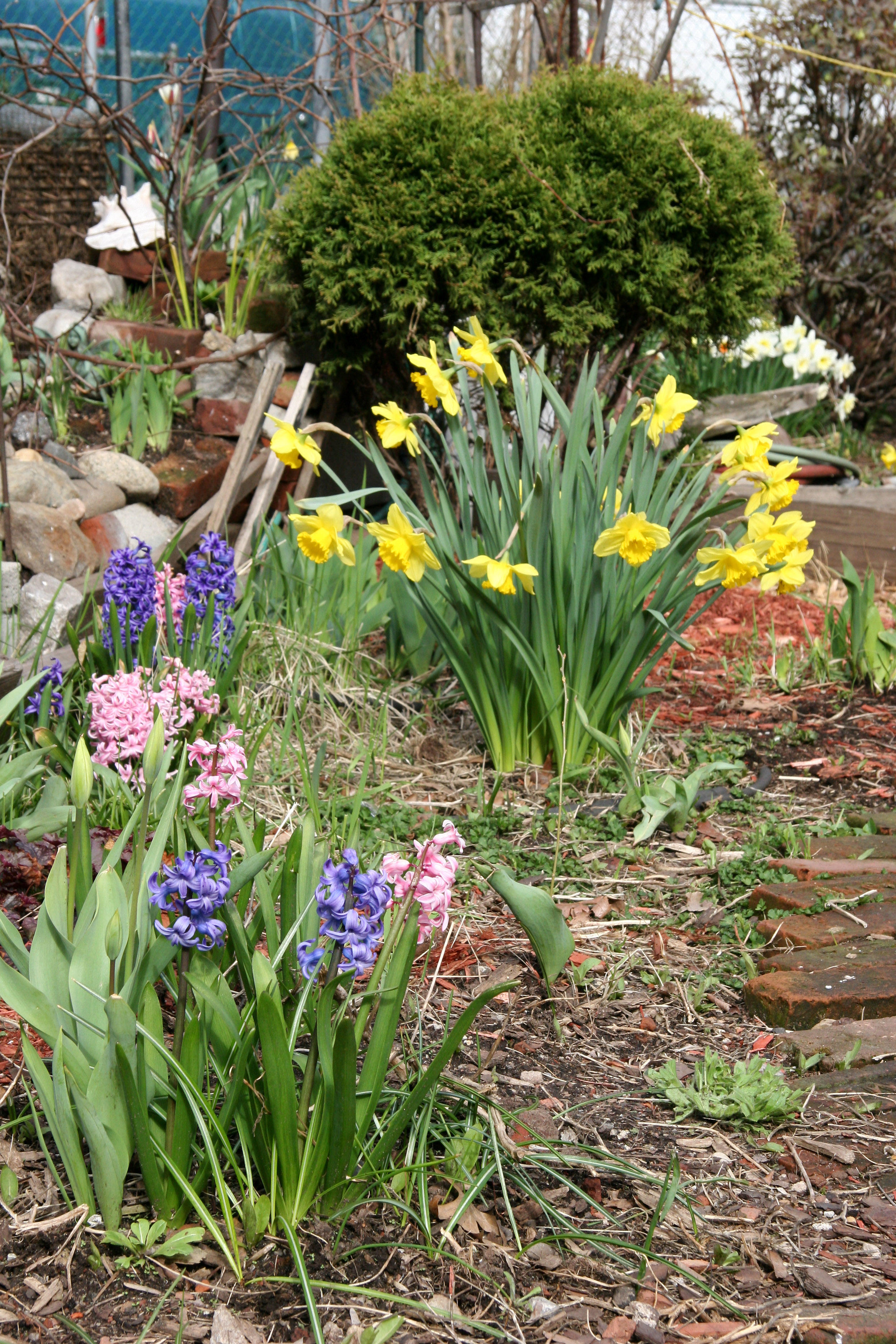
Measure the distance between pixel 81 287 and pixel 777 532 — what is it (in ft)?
12.1

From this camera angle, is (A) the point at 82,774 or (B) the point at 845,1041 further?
(B) the point at 845,1041

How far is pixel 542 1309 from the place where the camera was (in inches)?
50.3

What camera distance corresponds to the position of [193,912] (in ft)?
A: 3.94

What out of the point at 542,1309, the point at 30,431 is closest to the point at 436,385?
the point at 542,1309

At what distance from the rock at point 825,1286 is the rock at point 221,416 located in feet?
12.3

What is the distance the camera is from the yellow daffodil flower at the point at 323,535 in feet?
7.94

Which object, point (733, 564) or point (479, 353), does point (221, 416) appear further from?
point (733, 564)

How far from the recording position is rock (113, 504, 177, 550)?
390 cm

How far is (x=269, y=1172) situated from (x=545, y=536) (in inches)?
65.2

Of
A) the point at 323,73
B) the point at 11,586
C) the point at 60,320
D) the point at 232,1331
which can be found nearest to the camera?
the point at 232,1331

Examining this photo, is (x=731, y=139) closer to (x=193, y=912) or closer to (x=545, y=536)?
(x=545, y=536)

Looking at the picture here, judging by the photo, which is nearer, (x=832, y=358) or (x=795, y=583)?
(x=795, y=583)

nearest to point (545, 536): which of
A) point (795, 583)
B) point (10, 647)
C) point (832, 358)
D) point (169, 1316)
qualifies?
point (795, 583)

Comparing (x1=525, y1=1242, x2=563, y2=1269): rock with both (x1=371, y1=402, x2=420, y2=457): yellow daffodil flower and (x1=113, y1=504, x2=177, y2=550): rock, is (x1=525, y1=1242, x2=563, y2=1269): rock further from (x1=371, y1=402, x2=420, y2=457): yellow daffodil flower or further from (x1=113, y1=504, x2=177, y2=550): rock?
(x1=113, y1=504, x2=177, y2=550): rock
